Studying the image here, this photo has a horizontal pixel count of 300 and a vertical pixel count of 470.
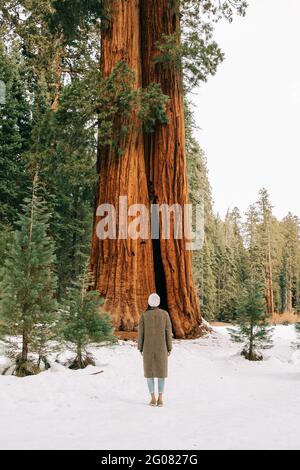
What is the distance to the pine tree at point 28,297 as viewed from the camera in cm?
778

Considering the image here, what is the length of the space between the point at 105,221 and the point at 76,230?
41.7 feet

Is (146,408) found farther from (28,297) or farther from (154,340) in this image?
(28,297)

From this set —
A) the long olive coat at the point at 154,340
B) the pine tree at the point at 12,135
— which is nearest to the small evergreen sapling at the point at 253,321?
the long olive coat at the point at 154,340

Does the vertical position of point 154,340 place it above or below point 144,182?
below

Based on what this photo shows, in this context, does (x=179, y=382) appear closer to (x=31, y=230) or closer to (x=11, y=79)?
(x=31, y=230)

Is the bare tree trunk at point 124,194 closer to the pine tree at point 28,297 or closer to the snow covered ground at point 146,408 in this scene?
the snow covered ground at point 146,408

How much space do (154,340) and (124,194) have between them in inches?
237

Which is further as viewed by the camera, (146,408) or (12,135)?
(12,135)

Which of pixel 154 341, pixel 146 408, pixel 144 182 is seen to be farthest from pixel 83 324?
pixel 144 182

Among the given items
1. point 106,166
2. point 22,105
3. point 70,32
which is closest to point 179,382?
point 106,166

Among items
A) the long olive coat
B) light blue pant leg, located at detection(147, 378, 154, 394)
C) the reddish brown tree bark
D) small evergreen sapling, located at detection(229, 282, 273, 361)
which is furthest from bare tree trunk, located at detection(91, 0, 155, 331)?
light blue pant leg, located at detection(147, 378, 154, 394)

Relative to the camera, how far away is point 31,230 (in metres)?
8.07

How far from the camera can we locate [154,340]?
7.09m

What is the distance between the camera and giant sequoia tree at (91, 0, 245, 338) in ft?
40.8
